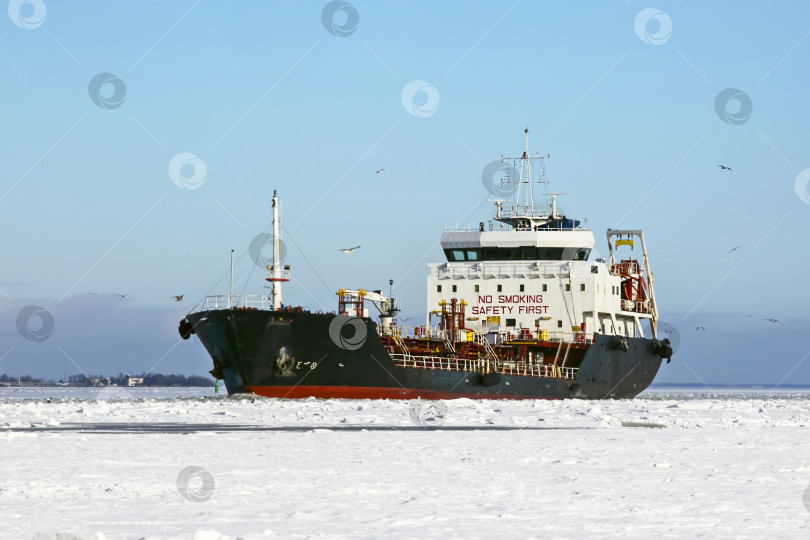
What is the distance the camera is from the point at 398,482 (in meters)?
13.2

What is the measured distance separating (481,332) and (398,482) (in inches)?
1273

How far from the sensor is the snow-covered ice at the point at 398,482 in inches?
399

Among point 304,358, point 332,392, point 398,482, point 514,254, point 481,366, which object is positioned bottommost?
point 398,482

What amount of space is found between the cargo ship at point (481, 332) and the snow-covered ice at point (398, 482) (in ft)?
45.3

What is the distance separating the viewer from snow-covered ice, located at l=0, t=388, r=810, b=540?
10133mm

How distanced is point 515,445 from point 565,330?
28955 mm

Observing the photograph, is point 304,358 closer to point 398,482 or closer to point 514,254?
point 514,254

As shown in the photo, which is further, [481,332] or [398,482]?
[481,332]

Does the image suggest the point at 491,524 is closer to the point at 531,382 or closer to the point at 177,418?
the point at 177,418

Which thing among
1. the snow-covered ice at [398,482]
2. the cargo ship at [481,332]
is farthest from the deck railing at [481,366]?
the snow-covered ice at [398,482]

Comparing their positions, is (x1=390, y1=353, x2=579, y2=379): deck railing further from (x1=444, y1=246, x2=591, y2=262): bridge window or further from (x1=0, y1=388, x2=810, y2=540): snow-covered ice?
Result: (x1=0, y1=388, x2=810, y2=540): snow-covered ice

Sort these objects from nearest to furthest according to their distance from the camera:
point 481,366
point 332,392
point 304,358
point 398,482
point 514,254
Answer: point 398,482 < point 304,358 < point 332,392 < point 481,366 < point 514,254

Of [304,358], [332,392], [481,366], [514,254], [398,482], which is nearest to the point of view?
[398,482]

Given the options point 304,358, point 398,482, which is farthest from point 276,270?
point 398,482
